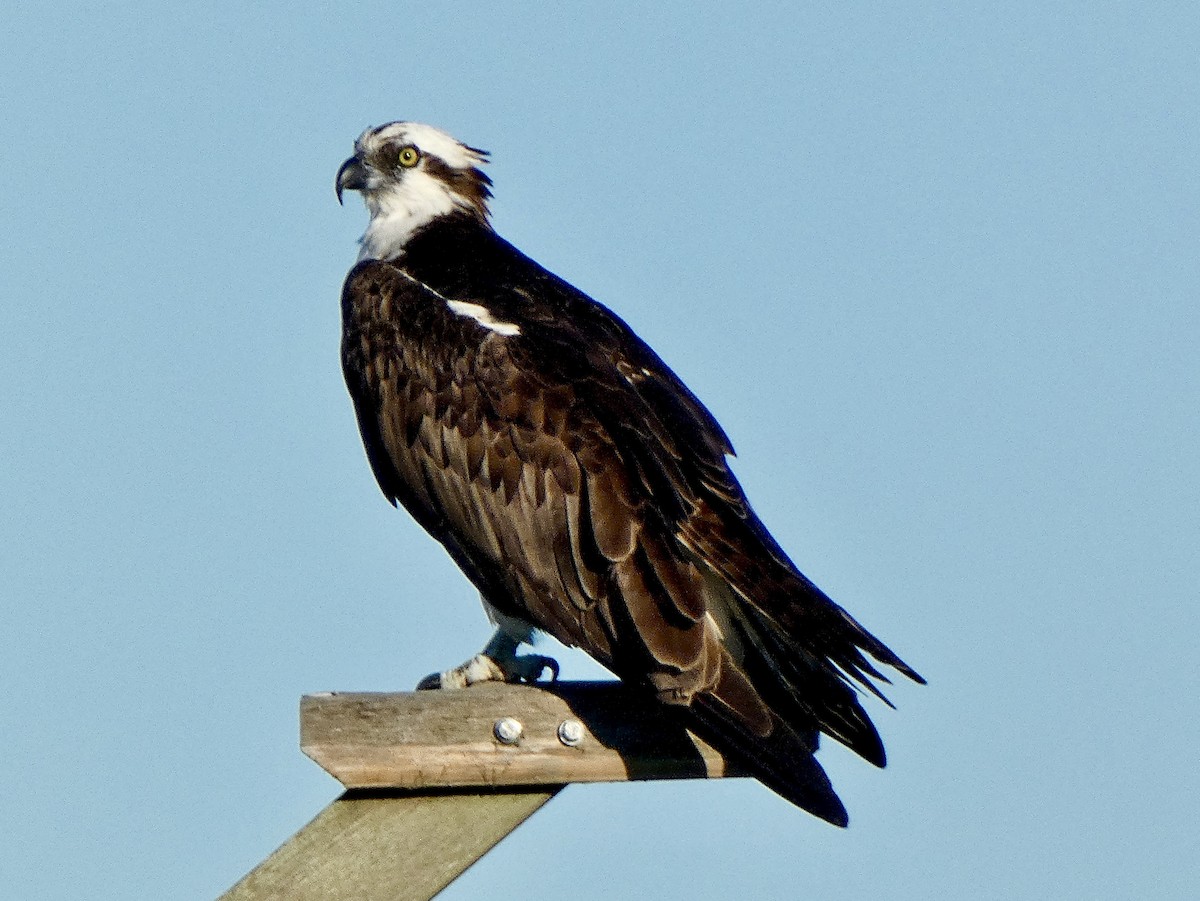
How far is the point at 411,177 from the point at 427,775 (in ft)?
14.1

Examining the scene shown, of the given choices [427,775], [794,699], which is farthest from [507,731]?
[794,699]

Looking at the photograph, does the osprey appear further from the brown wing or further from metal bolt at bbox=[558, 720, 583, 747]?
metal bolt at bbox=[558, 720, 583, 747]

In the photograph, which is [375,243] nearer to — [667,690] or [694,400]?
[694,400]

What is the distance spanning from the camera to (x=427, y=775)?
14.6ft

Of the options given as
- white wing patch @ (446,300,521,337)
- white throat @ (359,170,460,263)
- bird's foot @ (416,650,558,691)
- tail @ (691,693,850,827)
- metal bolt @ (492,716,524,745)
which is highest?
white throat @ (359,170,460,263)

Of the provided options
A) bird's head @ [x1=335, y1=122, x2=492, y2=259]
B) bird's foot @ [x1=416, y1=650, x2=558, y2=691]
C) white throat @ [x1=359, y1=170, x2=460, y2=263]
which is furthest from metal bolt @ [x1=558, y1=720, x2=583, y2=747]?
bird's head @ [x1=335, y1=122, x2=492, y2=259]

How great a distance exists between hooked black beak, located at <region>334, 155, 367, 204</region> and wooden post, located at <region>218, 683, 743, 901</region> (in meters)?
4.11

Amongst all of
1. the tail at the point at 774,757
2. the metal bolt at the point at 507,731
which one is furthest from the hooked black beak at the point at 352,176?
the metal bolt at the point at 507,731

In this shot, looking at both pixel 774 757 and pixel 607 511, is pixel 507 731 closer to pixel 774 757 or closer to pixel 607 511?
pixel 774 757

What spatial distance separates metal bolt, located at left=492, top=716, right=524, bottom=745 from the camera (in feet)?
14.9

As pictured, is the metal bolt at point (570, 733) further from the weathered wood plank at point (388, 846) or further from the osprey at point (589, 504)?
the osprey at point (589, 504)

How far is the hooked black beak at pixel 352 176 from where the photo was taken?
8.27m

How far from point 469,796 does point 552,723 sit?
0.97 feet

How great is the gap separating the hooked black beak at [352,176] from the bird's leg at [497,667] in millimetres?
2836
